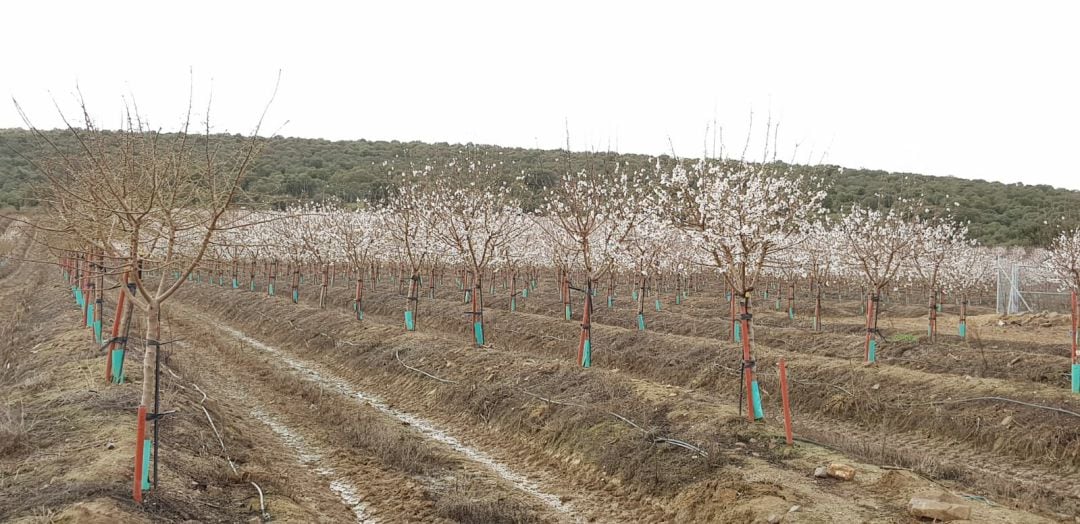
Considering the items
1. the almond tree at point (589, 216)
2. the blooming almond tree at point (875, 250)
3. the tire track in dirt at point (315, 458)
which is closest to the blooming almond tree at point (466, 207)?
the almond tree at point (589, 216)

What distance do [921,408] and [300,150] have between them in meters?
93.5

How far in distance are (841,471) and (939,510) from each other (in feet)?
5.61

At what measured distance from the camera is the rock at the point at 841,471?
8.91 m

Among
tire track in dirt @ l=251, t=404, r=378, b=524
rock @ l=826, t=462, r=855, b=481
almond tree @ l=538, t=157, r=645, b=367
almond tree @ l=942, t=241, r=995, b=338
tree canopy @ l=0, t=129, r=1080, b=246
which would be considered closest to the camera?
rock @ l=826, t=462, r=855, b=481

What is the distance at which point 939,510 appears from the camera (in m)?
7.30

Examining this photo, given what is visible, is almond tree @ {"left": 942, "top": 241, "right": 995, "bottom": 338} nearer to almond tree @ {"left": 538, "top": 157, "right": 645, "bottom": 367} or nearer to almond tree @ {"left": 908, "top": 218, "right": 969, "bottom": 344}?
almond tree @ {"left": 908, "top": 218, "right": 969, "bottom": 344}

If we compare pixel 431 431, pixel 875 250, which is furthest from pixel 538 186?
pixel 431 431

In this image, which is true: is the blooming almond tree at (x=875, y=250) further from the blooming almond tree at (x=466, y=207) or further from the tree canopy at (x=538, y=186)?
the tree canopy at (x=538, y=186)

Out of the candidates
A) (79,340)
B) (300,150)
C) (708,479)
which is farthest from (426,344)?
(300,150)

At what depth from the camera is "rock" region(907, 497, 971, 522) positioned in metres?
7.24

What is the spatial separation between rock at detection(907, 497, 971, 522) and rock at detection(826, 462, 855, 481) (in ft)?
4.40

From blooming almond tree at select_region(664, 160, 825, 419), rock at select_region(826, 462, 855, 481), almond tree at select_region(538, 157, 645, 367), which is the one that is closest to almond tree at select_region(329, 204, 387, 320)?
almond tree at select_region(538, 157, 645, 367)

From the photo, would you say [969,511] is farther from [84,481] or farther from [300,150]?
[300,150]

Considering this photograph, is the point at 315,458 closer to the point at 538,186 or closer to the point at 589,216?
the point at 589,216
